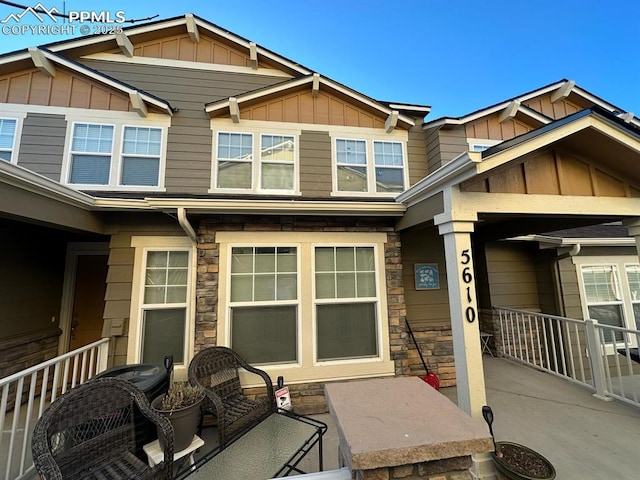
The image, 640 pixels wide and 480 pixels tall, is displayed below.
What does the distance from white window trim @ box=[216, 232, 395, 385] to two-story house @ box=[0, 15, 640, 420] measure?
2cm

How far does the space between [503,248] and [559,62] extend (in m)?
13.7

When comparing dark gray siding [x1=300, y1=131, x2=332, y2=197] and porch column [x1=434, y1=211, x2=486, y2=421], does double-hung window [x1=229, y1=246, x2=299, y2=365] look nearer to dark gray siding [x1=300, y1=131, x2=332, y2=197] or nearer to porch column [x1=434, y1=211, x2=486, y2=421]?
dark gray siding [x1=300, y1=131, x2=332, y2=197]

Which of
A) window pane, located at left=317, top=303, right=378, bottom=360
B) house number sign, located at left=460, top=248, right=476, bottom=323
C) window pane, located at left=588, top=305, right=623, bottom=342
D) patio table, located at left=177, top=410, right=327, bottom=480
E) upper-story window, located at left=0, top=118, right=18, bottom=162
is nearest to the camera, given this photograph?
patio table, located at left=177, top=410, right=327, bottom=480

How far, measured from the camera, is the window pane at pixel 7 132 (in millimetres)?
4289

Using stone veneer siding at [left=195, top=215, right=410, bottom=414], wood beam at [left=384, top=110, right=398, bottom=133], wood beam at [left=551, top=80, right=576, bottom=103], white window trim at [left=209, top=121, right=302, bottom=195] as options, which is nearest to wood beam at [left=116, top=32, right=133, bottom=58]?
white window trim at [left=209, top=121, right=302, bottom=195]

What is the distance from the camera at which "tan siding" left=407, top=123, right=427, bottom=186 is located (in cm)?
530

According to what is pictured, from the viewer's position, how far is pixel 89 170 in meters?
4.41

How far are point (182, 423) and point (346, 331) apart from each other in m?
A: 2.23

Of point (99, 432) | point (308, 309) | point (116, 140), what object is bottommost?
point (99, 432)

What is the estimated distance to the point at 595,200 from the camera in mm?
3143

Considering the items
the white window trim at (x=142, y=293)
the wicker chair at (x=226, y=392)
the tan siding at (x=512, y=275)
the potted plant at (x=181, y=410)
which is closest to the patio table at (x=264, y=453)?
the wicker chair at (x=226, y=392)

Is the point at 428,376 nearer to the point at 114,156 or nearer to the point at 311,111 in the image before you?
the point at 311,111

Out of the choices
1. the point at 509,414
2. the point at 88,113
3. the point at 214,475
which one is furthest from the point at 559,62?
the point at 214,475

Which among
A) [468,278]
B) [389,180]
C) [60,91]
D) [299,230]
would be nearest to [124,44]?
[60,91]
